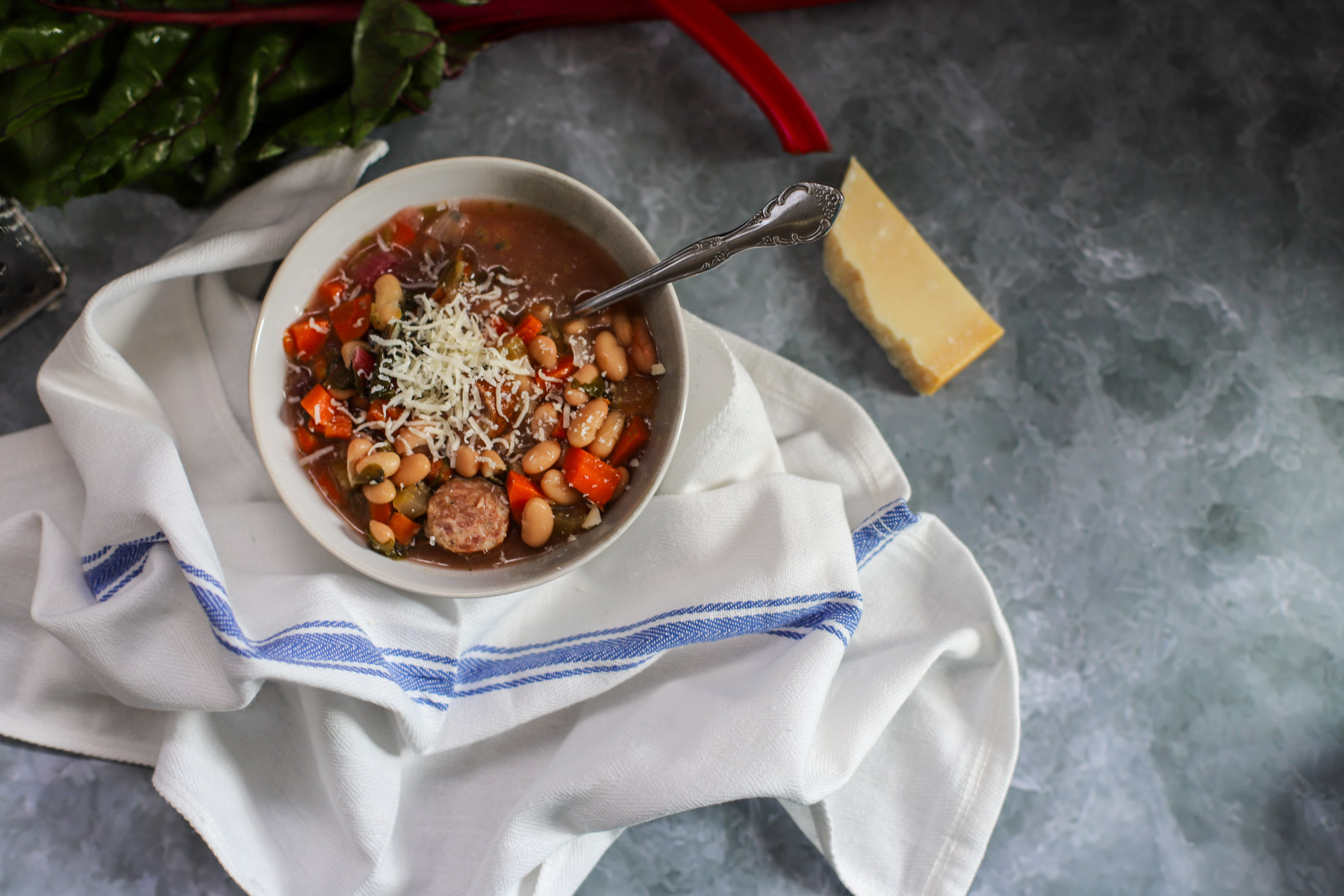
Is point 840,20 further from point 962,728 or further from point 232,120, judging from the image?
point 962,728

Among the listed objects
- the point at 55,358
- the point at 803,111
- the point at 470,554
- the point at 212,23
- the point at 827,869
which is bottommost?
the point at 827,869

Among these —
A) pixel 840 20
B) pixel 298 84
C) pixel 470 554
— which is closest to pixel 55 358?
pixel 298 84

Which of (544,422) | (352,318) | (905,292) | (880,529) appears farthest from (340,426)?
(905,292)

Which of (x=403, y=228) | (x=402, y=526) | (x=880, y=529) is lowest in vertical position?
(x=880, y=529)

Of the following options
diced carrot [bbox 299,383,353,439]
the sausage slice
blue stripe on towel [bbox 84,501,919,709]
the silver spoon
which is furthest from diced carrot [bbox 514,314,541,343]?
blue stripe on towel [bbox 84,501,919,709]

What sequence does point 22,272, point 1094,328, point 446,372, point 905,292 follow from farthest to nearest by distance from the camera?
point 1094,328, point 905,292, point 22,272, point 446,372

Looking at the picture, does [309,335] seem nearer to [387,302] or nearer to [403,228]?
[387,302]

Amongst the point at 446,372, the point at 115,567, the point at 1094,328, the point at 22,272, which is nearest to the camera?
the point at 446,372

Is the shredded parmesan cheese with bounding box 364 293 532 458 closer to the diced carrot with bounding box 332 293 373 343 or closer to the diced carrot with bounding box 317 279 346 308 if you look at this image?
the diced carrot with bounding box 332 293 373 343
